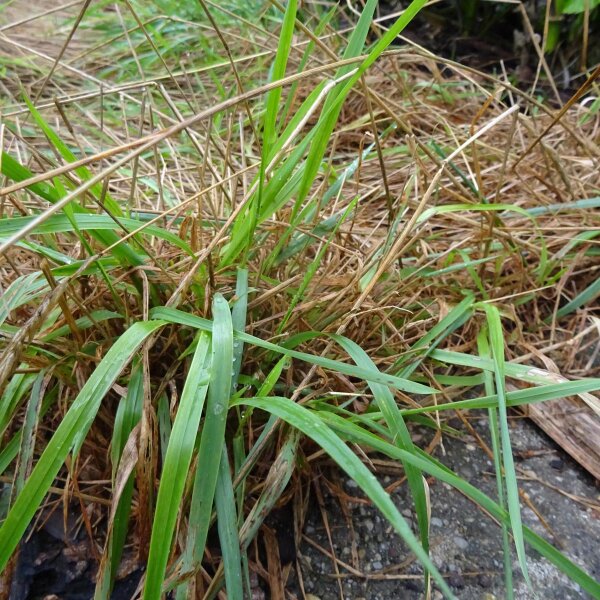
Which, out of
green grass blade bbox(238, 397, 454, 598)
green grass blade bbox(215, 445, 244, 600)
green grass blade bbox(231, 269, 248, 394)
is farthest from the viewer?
green grass blade bbox(231, 269, 248, 394)

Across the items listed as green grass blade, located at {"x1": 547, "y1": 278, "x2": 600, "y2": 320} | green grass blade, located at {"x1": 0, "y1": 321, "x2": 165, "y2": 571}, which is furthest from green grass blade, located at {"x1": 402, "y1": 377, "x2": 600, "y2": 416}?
green grass blade, located at {"x1": 547, "y1": 278, "x2": 600, "y2": 320}

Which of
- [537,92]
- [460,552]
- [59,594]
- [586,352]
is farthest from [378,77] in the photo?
[59,594]

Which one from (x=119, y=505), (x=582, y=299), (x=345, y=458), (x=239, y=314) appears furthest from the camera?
(x=582, y=299)

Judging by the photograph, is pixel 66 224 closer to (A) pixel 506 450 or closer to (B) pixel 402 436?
(B) pixel 402 436

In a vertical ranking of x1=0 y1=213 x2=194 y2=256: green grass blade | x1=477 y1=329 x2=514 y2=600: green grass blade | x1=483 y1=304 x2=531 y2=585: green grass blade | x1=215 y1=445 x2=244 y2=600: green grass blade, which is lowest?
x1=477 y1=329 x2=514 y2=600: green grass blade

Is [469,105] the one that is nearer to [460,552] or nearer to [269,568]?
[460,552]

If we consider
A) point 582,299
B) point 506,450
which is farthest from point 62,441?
point 582,299

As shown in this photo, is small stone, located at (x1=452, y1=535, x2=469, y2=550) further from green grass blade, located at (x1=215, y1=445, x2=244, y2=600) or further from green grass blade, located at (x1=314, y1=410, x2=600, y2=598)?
green grass blade, located at (x1=215, y1=445, x2=244, y2=600)

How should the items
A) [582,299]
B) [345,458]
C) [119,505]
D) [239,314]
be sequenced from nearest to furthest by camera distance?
[345,458] → [119,505] → [239,314] → [582,299]
